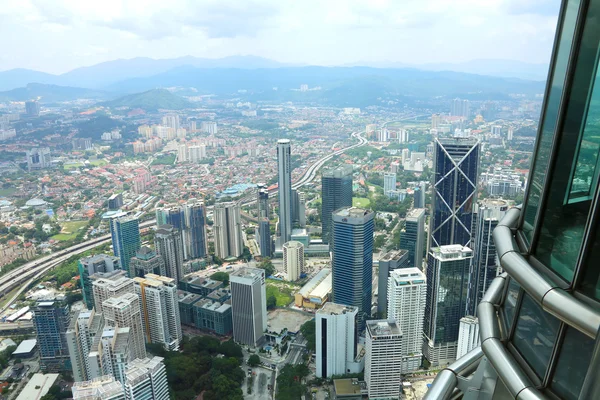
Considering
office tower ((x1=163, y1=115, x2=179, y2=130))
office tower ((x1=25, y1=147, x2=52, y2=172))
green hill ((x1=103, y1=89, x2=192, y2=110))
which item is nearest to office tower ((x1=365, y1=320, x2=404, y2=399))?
office tower ((x1=25, y1=147, x2=52, y2=172))

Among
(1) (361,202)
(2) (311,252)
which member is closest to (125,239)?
(2) (311,252)

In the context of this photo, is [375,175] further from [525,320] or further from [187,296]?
[525,320]

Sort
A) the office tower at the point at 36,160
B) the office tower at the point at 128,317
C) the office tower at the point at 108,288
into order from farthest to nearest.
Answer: the office tower at the point at 36,160
the office tower at the point at 108,288
the office tower at the point at 128,317

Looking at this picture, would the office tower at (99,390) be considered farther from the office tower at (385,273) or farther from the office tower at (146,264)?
the office tower at (385,273)

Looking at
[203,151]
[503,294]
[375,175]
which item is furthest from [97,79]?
[503,294]


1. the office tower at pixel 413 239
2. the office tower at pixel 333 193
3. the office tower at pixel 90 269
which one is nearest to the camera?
the office tower at pixel 90 269

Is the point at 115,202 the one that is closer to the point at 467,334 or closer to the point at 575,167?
the point at 467,334

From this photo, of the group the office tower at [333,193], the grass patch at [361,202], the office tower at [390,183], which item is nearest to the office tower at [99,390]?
the office tower at [333,193]
